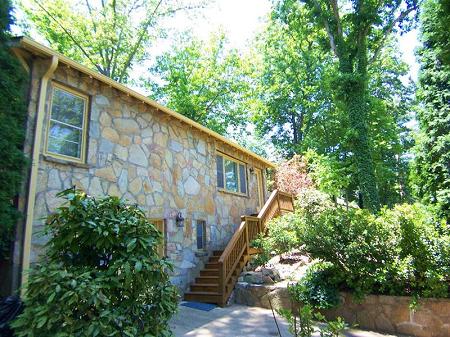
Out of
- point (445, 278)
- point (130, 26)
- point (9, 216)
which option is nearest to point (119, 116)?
point (9, 216)

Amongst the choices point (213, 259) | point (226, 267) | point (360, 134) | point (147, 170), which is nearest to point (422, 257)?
point (226, 267)

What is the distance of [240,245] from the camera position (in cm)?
840

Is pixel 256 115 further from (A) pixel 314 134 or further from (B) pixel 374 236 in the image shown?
(B) pixel 374 236

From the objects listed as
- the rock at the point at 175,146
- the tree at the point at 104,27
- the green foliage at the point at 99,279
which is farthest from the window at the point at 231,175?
the tree at the point at 104,27

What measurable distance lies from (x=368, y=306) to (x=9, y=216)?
20.0 feet

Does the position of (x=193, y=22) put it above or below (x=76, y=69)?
above

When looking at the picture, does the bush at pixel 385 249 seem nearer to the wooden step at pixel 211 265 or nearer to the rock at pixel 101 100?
the wooden step at pixel 211 265

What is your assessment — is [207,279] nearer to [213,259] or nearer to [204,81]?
[213,259]

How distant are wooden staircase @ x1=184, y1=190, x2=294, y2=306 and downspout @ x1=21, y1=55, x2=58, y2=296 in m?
3.94

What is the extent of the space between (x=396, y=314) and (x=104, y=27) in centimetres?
1792

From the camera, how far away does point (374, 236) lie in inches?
229

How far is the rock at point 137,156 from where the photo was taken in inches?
264

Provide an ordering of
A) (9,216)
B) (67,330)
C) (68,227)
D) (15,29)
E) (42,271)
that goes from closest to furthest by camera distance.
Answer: (67,330)
(42,271)
(68,227)
(9,216)
(15,29)

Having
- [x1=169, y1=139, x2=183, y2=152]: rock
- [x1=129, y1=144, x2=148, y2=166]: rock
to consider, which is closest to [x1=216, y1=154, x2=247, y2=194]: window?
[x1=169, y1=139, x2=183, y2=152]: rock
